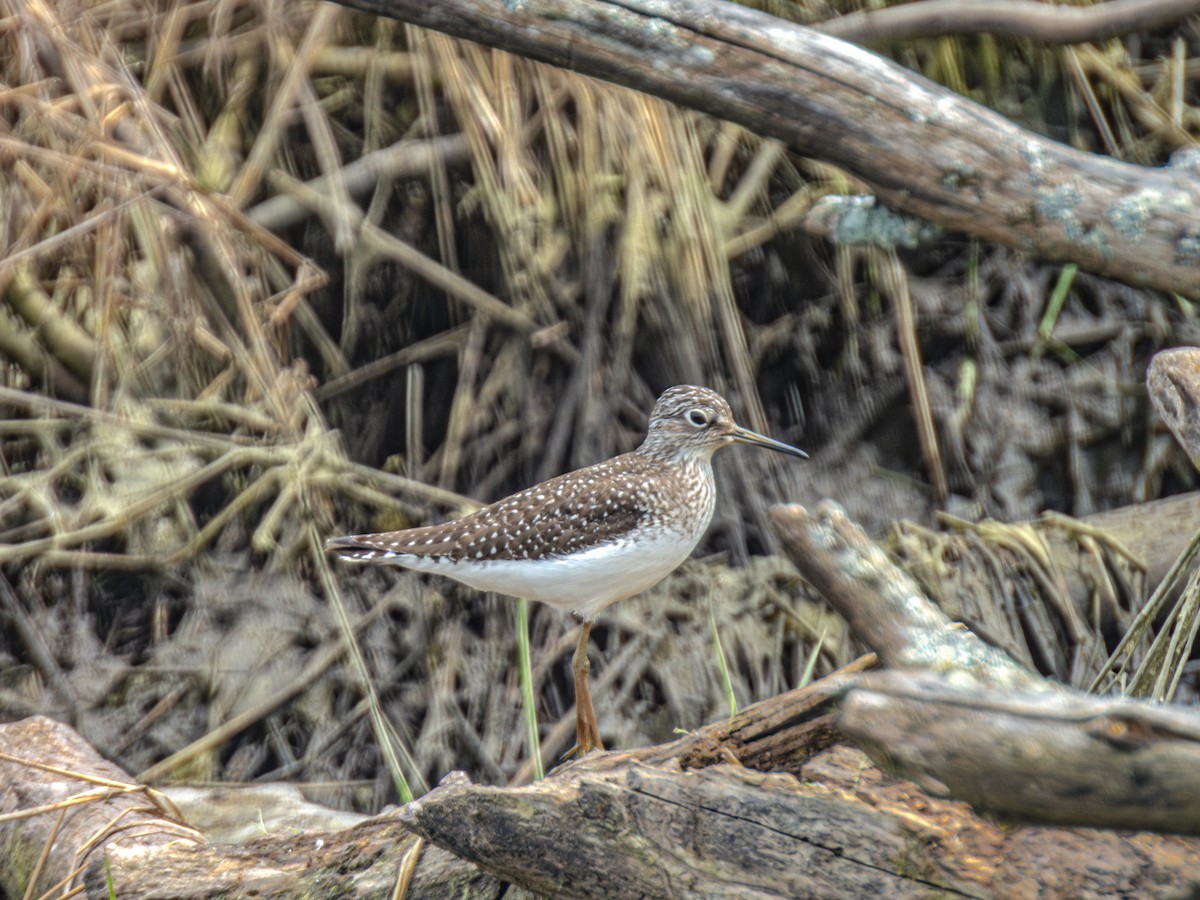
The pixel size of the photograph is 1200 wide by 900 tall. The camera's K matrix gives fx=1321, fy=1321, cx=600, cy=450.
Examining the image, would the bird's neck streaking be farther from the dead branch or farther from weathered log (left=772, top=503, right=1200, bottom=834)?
weathered log (left=772, top=503, right=1200, bottom=834)

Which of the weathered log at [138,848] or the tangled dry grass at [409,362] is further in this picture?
the tangled dry grass at [409,362]

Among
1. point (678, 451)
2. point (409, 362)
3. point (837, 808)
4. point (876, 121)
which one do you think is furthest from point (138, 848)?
point (876, 121)

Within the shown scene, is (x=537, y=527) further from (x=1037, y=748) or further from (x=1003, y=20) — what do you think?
(x=1003, y=20)

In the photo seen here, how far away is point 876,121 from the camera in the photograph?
137 inches

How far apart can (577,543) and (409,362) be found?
1.21 m

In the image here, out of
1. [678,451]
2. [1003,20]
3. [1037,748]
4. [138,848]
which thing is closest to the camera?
[1037,748]

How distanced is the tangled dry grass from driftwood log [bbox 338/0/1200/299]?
33.9 inches

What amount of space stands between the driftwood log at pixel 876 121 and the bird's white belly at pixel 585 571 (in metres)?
1.16

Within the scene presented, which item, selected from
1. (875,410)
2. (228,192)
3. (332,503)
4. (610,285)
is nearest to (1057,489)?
(875,410)

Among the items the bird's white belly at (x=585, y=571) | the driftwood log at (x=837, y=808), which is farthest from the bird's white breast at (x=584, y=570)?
the driftwood log at (x=837, y=808)

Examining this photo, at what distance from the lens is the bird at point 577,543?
11.8 feet

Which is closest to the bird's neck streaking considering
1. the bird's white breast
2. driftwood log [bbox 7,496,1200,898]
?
the bird's white breast

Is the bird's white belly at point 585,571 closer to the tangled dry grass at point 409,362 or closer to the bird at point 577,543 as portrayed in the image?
the bird at point 577,543

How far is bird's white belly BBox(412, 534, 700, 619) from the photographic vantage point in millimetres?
3576
